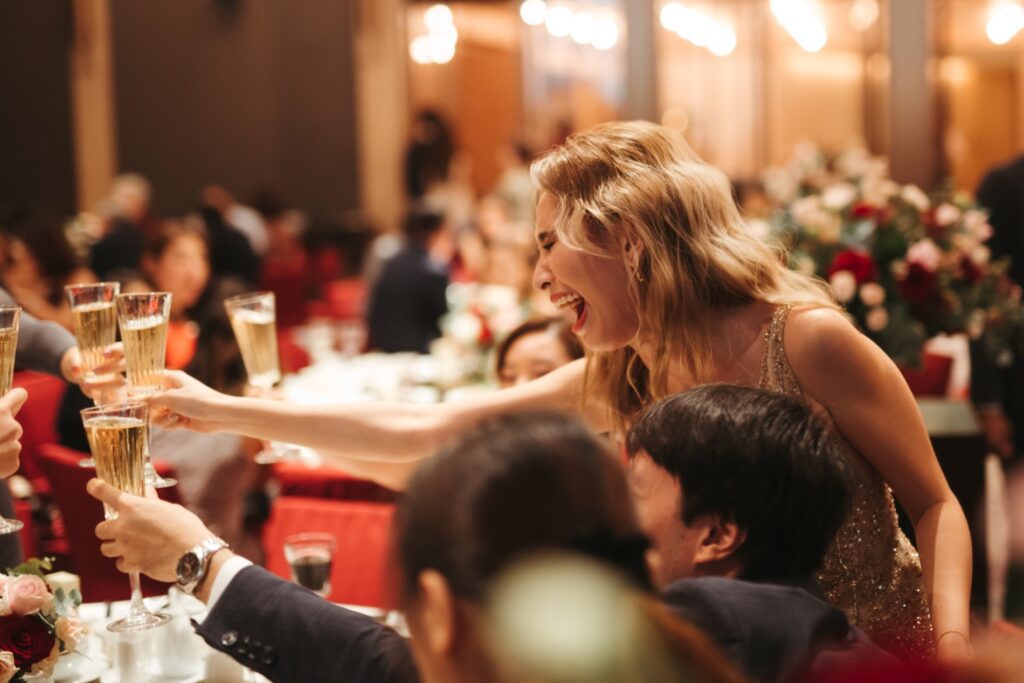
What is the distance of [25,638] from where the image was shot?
1.75 meters

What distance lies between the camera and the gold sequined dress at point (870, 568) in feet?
6.48

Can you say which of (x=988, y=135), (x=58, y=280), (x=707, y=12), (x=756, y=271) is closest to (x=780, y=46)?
(x=707, y=12)

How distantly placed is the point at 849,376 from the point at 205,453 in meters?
2.07

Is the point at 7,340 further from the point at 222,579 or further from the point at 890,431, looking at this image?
the point at 890,431

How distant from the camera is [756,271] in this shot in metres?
2.04

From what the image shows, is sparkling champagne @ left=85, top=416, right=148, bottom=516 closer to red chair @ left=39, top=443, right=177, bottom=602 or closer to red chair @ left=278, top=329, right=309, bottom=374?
red chair @ left=39, top=443, right=177, bottom=602

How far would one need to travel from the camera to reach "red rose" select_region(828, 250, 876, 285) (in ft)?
12.8

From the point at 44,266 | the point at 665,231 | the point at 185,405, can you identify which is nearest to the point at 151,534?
the point at 185,405

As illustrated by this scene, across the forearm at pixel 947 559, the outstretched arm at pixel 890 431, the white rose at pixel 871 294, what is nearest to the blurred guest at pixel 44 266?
the white rose at pixel 871 294

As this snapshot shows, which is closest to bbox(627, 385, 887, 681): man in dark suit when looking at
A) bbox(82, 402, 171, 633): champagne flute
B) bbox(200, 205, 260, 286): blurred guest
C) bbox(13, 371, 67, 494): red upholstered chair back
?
bbox(82, 402, 171, 633): champagne flute

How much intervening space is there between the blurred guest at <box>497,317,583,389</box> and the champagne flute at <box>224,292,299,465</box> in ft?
2.29

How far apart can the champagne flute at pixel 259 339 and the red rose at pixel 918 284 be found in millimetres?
2131

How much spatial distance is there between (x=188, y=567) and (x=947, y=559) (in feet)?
3.76

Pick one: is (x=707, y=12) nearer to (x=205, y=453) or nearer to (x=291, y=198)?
(x=291, y=198)
